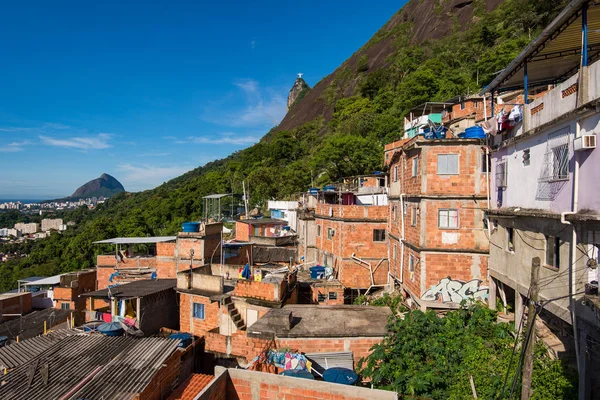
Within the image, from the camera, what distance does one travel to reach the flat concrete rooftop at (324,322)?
11.7m

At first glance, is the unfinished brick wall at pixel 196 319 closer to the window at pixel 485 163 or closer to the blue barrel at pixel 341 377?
the blue barrel at pixel 341 377

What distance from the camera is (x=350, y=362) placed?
11.3 metres

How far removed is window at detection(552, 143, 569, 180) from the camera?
8.42 metres

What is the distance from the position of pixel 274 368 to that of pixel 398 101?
4021 cm

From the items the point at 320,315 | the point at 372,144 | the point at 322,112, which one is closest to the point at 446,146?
the point at 320,315

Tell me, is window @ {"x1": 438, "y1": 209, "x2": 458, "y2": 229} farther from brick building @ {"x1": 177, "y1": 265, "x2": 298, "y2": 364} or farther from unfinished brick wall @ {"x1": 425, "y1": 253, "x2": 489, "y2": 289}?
brick building @ {"x1": 177, "y1": 265, "x2": 298, "y2": 364}

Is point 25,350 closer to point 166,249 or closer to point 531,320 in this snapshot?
point 166,249

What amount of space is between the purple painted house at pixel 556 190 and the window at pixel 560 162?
24 millimetres

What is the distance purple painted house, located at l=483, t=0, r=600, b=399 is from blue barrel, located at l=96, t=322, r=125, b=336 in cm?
1178

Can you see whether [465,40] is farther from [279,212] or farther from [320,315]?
[320,315]

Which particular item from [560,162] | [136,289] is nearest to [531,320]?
[560,162]

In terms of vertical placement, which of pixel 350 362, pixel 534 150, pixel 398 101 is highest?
pixel 398 101

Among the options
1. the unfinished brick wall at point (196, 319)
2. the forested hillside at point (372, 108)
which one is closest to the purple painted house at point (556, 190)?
the unfinished brick wall at point (196, 319)

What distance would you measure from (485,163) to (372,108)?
1586 inches
